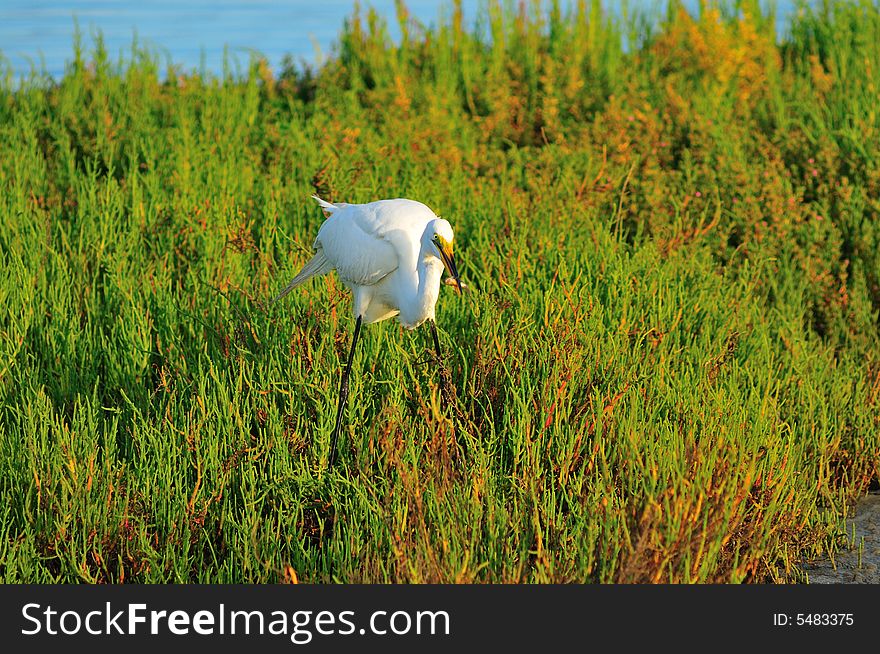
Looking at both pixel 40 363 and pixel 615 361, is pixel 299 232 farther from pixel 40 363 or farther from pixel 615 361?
pixel 615 361

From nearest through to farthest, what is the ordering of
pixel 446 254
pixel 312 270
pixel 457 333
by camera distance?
pixel 446 254
pixel 312 270
pixel 457 333

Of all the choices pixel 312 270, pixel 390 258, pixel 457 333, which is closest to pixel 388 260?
pixel 390 258

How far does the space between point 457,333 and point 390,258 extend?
2.21ft

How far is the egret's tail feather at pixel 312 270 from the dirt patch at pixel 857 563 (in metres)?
2.22

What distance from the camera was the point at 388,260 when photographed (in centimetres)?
401

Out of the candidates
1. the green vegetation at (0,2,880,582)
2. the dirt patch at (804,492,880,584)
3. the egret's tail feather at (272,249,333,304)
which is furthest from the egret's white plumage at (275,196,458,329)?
the dirt patch at (804,492,880,584)

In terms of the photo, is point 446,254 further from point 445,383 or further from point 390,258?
point 445,383

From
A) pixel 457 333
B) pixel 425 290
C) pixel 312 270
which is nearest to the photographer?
pixel 425 290

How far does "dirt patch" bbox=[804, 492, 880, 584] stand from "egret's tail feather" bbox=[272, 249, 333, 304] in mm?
2223

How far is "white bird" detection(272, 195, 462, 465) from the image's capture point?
3.91m

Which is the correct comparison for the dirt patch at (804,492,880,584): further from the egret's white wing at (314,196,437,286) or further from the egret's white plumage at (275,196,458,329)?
the egret's white wing at (314,196,437,286)

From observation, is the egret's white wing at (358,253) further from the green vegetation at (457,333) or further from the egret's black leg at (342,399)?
the green vegetation at (457,333)

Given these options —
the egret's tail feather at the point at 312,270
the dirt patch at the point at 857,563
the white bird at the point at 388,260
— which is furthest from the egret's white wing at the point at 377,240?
the dirt patch at the point at 857,563

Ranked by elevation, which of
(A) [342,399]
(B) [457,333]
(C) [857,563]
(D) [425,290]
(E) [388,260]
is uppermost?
(E) [388,260]
